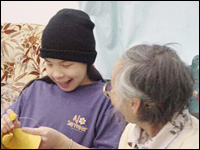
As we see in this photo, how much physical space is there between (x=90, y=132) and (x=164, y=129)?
0.54ft

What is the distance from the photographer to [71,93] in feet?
1.68

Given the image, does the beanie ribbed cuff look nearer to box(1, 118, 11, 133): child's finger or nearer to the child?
the child

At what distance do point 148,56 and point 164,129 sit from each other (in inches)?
3.8

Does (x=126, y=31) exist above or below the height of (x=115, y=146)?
above

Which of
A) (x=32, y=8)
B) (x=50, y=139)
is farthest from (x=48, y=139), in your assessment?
(x=32, y=8)

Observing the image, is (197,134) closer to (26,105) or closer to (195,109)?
(195,109)

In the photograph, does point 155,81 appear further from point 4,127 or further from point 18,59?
point 18,59

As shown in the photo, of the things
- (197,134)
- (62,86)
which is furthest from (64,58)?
(197,134)

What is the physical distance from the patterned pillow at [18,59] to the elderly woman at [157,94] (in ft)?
0.89

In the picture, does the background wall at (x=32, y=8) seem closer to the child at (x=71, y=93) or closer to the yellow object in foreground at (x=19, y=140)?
the child at (x=71, y=93)

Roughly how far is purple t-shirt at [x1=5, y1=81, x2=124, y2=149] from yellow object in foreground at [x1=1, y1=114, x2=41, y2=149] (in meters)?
0.11

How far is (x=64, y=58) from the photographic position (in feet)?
Result: 1.40

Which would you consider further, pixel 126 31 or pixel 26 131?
pixel 126 31

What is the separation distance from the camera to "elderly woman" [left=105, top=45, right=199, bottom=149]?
33 centimetres
